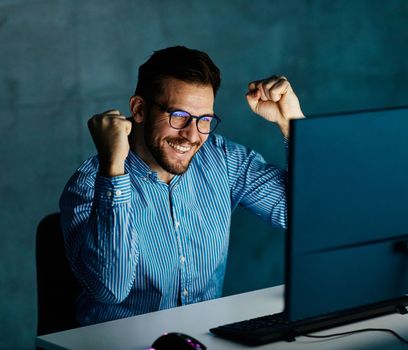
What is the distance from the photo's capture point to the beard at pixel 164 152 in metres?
2.79

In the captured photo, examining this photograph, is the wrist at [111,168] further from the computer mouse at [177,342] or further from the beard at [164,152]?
the computer mouse at [177,342]

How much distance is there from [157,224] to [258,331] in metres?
0.69

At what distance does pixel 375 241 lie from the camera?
1.96m

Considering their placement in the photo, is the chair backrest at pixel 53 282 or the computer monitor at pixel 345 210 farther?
the chair backrest at pixel 53 282

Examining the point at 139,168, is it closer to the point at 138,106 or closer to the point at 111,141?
the point at 138,106

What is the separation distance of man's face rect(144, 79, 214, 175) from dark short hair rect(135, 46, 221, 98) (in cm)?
2

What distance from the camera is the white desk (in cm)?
214

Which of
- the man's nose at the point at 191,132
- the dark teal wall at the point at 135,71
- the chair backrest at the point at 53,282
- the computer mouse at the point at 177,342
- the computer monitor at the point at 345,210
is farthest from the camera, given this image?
the dark teal wall at the point at 135,71

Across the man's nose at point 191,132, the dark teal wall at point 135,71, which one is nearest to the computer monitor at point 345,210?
the man's nose at point 191,132

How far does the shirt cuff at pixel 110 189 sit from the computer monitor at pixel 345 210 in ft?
2.38

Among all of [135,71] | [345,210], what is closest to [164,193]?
[345,210]

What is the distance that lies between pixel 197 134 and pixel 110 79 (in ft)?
4.31

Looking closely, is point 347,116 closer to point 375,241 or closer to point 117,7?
point 375,241

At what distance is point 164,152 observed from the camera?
2.80 metres
